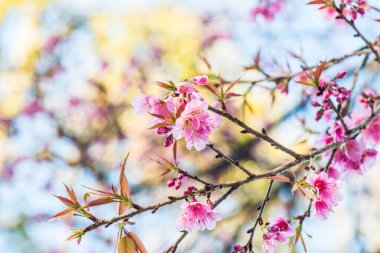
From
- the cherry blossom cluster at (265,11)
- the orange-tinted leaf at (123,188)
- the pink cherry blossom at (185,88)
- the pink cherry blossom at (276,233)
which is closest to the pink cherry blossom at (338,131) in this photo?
the pink cherry blossom at (276,233)

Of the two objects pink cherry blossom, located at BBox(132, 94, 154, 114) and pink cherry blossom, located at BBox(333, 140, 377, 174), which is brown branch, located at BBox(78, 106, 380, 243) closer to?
pink cherry blossom, located at BBox(333, 140, 377, 174)

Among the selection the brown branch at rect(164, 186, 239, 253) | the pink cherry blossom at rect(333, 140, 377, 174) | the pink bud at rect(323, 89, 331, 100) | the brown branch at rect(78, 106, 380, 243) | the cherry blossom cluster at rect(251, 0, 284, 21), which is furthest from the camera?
the cherry blossom cluster at rect(251, 0, 284, 21)

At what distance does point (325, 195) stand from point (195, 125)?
1.59 ft

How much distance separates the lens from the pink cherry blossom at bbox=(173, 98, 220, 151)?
125cm

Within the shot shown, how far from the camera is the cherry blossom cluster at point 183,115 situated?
125 centimetres

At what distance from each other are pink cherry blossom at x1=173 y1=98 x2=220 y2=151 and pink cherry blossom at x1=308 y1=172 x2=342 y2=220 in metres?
0.38

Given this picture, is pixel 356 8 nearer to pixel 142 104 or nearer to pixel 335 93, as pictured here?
pixel 335 93

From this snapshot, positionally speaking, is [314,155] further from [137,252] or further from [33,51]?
[33,51]

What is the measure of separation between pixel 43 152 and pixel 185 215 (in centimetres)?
481

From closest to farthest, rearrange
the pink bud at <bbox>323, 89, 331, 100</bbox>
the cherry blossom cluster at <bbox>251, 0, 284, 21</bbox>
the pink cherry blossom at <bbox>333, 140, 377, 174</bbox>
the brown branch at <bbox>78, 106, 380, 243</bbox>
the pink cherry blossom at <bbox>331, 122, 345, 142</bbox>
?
the brown branch at <bbox>78, 106, 380, 243</bbox>
the pink bud at <bbox>323, 89, 331, 100</bbox>
the pink cherry blossom at <bbox>331, 122, 345, 142</bbox>
the pink cherry blossom at <bbox>333, 140, 377, 174</bbox>
the cherry blossom cluster at <bbox>251, 0, 284, 21</bbox>

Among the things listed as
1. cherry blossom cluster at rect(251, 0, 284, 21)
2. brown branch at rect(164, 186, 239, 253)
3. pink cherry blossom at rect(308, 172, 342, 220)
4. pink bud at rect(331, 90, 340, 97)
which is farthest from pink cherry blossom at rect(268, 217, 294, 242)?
cherry blossom cluster at rect(251, 0, 284, 21)

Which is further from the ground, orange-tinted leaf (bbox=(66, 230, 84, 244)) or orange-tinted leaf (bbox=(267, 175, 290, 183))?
orange-tinted leaf (bbox=(267, 175, 290, 183))

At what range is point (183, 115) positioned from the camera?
1.24 meters

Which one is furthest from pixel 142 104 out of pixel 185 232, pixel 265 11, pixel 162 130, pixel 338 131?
pixel 265 11
